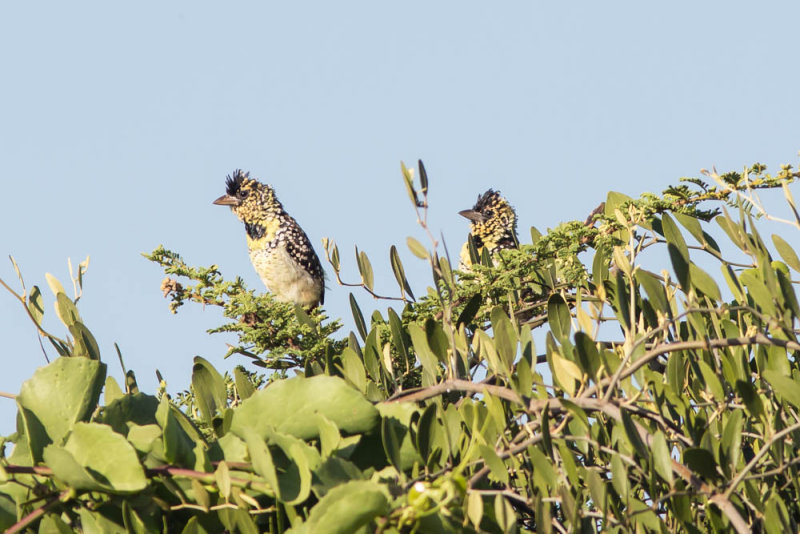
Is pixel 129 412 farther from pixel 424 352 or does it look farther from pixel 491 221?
pixel 491 221

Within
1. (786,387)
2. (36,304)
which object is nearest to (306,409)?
(786,387)

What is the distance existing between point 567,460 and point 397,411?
33 centimetres

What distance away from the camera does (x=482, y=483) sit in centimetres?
Answer: 204

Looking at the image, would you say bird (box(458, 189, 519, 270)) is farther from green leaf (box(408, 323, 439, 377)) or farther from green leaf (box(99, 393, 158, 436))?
green leaf (box(99, 393, 158, 436))

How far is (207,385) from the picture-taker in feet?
8.30

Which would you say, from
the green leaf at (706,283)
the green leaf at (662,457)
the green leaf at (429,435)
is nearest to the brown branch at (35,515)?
the green leaf at (429,435)


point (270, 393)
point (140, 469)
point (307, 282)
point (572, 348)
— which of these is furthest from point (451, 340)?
point (307, 282)

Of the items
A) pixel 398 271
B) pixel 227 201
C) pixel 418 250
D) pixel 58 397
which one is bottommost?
pixel 58 397

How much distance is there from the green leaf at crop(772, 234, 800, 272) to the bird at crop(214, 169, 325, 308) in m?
5.45

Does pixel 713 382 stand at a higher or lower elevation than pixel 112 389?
lower

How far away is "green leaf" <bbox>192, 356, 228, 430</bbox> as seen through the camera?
2518 millimetres

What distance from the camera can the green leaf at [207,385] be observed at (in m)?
2.52

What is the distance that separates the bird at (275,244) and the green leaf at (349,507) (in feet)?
19.7

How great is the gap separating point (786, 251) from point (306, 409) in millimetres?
1153
